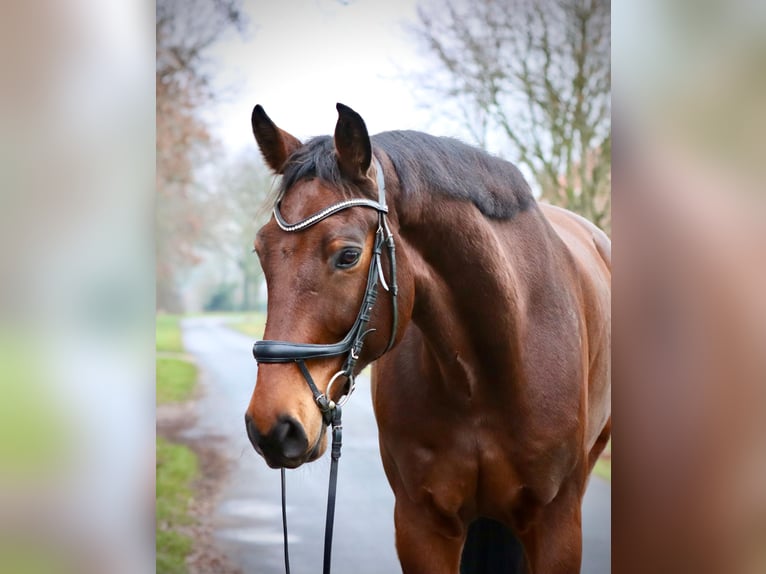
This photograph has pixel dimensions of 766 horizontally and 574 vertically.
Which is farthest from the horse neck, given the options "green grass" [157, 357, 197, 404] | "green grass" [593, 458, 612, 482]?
"green grass" [157, 357, 197, 404]

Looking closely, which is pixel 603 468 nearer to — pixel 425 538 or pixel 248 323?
pixel 425 538

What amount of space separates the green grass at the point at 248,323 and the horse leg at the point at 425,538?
101 centimetres

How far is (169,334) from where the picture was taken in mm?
2691

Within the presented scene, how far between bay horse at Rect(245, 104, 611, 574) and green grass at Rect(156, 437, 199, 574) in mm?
951

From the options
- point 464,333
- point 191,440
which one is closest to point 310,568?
point 191,440

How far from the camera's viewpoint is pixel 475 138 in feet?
8.68

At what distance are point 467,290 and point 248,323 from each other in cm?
123

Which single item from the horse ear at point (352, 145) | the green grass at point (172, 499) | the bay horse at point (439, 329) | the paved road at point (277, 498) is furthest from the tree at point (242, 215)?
the horse ear at point (352, 145)

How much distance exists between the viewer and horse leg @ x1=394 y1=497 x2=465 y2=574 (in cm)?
196

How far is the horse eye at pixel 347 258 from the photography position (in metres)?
1.48

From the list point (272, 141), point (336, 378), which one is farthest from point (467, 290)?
point (272, 141)

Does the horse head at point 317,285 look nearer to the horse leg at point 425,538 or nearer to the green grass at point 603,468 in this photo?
the horse leg at point 425,538

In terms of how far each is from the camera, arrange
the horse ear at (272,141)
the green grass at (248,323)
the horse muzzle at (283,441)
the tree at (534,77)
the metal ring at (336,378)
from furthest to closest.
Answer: the green grass at (248,323) < the tree at (534,77) < the horse ear at (272,141) < the metal ring at (336,378) < the horse muzzle at (283,441)

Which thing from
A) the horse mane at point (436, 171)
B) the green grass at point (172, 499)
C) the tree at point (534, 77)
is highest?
the tree at point (534, 77)
